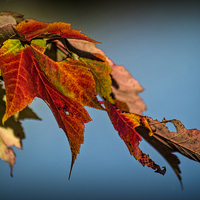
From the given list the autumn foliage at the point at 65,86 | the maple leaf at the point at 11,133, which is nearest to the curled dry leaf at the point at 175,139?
the autumn foliage at the point at 65,86

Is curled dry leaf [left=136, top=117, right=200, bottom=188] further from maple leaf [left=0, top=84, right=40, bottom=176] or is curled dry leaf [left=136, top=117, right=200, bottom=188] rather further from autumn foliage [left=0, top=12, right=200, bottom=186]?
maple leaf [left=0, top=84, right=40, bottom=176]

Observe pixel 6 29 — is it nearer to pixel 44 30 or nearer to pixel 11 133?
pixel 44 30

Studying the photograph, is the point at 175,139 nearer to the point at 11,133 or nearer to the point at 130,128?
the point at 130,128

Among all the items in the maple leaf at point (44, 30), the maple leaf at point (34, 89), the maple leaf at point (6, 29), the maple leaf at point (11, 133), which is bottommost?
the maple leaf at point (11, 133)

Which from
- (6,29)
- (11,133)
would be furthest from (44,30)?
(11,133)

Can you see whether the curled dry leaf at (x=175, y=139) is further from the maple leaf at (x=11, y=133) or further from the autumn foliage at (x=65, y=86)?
the maple leaf at (x=11, y=133)
